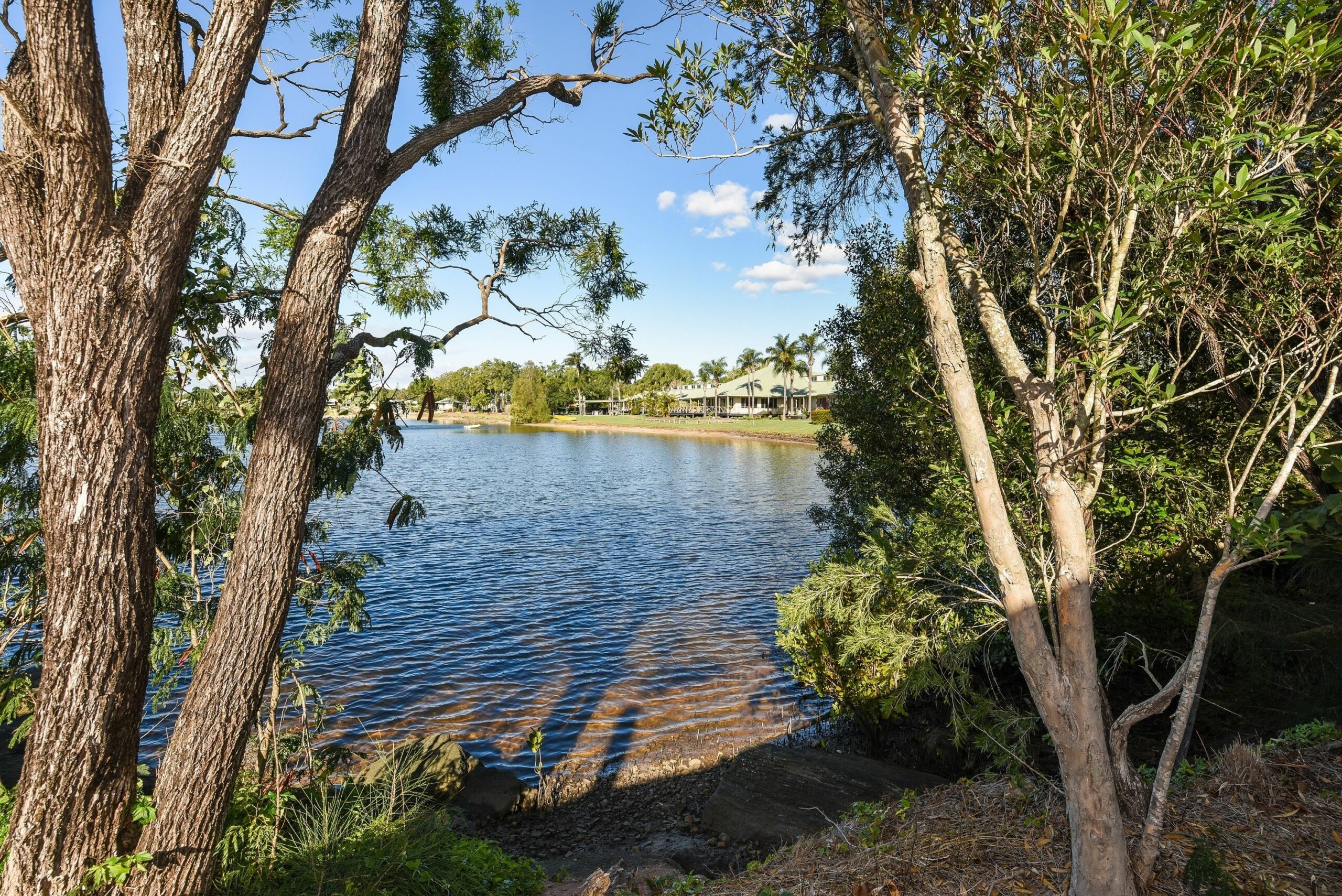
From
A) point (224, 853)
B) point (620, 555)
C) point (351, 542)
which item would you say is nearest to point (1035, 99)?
point (224, 853)

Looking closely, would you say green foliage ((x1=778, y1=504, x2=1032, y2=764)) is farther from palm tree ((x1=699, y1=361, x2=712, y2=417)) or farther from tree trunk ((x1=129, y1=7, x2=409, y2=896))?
palm tree ((x1=699, y1=361, x2=712, y2=417))

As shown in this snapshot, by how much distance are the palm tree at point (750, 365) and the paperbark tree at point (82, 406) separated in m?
83.3

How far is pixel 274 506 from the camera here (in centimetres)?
368

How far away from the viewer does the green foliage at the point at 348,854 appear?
4.51 m

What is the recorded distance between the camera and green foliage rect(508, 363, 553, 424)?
320 ft

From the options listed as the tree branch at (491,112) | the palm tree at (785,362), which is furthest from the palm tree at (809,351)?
the tree branch at (491,112)

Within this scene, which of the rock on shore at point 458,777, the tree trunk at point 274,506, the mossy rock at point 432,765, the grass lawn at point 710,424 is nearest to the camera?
the tree trunk at point 274,506

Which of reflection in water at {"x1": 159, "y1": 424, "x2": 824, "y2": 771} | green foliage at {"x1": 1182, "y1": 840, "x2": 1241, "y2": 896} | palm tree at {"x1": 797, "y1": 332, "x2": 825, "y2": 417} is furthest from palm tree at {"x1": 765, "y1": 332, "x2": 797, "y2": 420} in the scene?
green foliage at {"x1": 1182, "y1": 840, "x2": 1241, "y2": 896}

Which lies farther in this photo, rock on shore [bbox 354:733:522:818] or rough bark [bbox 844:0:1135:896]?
rock on shore [bbox 354:733:522:818]

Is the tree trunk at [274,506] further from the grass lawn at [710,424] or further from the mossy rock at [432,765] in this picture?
the grass lawn at [710,424]

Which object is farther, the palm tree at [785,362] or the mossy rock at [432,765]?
the palm tree at [785,362]

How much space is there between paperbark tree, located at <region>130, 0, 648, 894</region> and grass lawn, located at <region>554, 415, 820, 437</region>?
4548 cm

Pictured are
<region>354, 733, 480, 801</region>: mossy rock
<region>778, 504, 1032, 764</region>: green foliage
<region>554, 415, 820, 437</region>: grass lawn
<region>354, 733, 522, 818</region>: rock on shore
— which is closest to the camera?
<region>778, 504, 1032, 764</region>: green foliage

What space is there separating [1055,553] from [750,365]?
302ft
